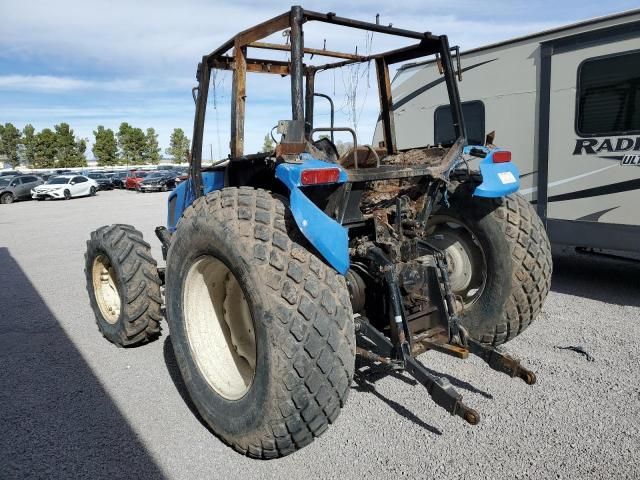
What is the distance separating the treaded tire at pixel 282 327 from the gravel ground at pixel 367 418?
0.38 meters

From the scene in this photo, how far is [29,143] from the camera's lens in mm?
72188

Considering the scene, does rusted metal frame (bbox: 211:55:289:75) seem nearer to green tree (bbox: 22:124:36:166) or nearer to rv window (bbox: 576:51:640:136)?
rv window (bbox: 576:51:640:136)

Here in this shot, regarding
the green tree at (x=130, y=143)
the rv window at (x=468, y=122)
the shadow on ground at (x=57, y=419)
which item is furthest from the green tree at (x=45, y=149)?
the shadow on ground at (x=57, y=419)

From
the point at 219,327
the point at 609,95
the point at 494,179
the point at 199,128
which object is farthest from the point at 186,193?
the point at 609,95

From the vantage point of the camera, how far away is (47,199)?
28.9 meters

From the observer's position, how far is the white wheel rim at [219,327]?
303 centimetres

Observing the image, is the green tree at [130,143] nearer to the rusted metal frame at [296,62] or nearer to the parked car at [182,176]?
the parked car at [182,176]

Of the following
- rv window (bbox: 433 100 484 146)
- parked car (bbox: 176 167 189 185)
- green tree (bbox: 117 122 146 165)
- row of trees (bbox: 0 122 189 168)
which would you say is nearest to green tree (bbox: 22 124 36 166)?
row of trees (bbox: 0 122 189 168)

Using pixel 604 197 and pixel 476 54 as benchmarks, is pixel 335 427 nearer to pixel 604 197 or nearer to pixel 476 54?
pixel 604 197

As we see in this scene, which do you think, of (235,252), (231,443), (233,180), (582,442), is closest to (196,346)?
(231,443)

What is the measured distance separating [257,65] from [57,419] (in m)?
Answer: 2.98

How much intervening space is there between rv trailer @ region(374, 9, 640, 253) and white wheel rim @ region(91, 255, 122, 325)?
13.6 ft

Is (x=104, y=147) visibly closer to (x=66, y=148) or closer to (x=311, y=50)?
(x=66, y=148)

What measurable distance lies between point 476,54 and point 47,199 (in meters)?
28.5
